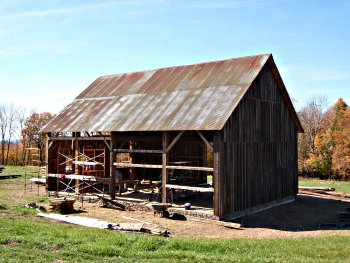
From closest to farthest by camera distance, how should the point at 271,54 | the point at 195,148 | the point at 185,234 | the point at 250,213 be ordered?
the point at 185,234 < the point at 250,213 < the point at 271,54 < the point at 195,148

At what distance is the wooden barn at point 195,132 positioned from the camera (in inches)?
789

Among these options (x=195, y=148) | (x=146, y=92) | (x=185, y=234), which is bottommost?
(x=185, y=234)

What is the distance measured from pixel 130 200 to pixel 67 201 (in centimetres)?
461

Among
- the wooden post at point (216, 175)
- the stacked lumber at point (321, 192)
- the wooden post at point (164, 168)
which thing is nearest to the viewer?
the wooden post at point (216, 175)

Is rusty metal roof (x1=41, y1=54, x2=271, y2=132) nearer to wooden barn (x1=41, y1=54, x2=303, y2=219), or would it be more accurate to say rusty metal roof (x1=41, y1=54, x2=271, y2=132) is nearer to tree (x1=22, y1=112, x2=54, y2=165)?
wooden barn (x1=41, y1=54, x2=303, y2=219)

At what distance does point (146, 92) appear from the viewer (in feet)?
85.7

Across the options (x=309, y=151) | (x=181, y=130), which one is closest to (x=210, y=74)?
(x=181, y=130)

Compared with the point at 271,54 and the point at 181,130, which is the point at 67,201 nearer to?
the point at 181,130

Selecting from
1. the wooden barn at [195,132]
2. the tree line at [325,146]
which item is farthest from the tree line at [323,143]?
the wooden barn at [195,132]

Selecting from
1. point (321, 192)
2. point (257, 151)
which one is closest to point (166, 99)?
point (257, 151)

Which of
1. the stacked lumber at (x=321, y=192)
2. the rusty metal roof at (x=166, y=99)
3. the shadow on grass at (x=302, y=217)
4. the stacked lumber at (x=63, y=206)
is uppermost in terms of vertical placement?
the rusty metal roof at (x=166, y=99)

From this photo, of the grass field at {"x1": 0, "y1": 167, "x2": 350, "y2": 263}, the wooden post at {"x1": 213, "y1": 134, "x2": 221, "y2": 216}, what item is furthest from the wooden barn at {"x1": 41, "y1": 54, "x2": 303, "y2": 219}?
the grass field at {"x1": 0, "y1": 167, "x2": 350, "y2": 263}

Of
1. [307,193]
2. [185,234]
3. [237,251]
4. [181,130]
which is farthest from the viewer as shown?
[307,193]

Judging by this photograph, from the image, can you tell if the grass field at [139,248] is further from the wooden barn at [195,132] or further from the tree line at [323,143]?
the tree line at [323,143]
